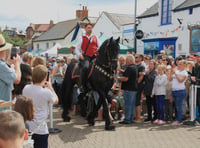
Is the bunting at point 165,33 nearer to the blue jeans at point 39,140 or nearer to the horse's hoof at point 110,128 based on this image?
the horse's hoof at point 110,128

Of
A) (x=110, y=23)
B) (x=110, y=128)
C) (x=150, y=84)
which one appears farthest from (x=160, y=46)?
(x=110, y=128)

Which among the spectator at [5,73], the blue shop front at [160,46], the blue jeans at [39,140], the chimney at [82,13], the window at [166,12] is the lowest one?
the blue jeans at [39,140]

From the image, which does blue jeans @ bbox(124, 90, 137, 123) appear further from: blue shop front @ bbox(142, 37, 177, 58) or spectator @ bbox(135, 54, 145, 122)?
blue shop front @ bbox(142, 37, 177, 58)

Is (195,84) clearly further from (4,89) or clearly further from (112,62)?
(4,89)

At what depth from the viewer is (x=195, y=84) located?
8.69 metres

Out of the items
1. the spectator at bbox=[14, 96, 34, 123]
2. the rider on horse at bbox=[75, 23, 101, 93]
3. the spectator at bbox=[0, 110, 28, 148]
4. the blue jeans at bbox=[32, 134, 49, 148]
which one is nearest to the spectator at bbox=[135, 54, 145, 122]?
the rider on horse at bbox=[75, 23, 101, 93]

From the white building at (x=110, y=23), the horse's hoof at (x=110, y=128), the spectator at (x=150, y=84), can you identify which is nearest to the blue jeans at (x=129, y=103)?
the spectator at (x=150, y=84)

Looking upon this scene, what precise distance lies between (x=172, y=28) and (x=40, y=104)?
1788cm

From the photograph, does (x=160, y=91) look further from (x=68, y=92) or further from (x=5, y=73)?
(x=5, y=73)

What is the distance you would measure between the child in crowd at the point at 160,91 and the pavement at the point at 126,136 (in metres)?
0.39

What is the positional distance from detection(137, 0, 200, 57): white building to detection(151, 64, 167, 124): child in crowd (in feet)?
33.5

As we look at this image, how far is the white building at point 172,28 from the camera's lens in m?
18.4

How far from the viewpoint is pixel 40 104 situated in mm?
4090

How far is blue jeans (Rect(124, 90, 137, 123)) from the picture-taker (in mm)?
8464
